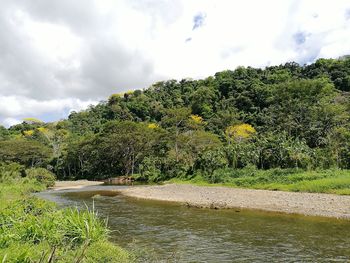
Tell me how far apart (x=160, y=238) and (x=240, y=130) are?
244 feet

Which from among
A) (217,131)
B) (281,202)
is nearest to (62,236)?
(281,202)

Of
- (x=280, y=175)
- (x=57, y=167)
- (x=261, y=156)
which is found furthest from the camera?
(x=57, y=167)

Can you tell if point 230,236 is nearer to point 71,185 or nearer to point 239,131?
point 71,185

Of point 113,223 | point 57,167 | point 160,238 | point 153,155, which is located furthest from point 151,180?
point 160,238

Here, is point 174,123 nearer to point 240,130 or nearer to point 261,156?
point 240,130

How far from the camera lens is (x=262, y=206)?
31.0 m

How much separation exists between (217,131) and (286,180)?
2047 inches

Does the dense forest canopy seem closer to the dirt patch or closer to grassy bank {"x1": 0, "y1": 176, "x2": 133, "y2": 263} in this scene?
the dirt patch

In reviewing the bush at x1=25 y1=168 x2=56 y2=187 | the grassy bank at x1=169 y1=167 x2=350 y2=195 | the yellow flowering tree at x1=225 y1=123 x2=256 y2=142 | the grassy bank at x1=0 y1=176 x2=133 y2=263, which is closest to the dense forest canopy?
the yellow flowering tree at x1=225 y1=123 x2=256 y2=142

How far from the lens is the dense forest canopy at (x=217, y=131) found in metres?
57.5

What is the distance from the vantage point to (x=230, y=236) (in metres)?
20.3

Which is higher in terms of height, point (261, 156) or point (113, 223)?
point (261, 156)

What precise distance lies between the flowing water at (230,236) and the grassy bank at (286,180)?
1245cm

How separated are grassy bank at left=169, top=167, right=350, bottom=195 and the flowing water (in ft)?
40.8
